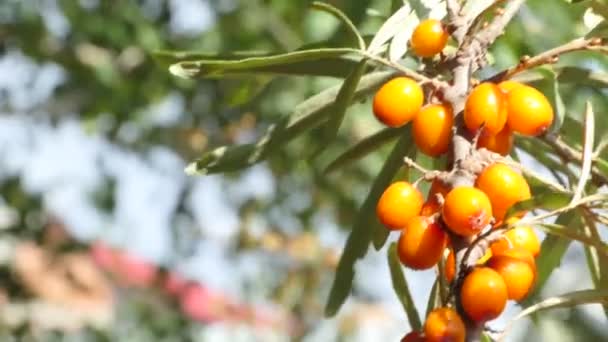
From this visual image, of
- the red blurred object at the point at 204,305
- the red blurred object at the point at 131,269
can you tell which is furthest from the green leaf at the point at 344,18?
the red blurred object at the point at 131,269

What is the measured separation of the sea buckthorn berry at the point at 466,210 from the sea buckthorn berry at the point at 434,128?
57mm

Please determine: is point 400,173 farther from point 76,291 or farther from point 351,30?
point 76,291

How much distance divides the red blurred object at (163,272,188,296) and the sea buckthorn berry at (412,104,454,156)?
343cm

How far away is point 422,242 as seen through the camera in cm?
73

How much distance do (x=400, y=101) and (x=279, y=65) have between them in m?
0.16

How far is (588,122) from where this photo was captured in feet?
2.66

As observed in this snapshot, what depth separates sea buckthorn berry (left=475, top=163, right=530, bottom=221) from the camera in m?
0.71

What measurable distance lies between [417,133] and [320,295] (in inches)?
140

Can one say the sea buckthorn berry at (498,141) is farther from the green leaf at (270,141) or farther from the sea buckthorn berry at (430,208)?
the green leaf at (270,141)

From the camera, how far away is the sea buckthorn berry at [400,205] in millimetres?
751

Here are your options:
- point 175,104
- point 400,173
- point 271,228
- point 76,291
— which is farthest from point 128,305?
point 400,173

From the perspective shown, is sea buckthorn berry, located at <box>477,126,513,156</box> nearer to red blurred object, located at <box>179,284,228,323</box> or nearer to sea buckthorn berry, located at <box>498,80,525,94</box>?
sea buckthorn berry, located at <box>498,80,525,94</box>

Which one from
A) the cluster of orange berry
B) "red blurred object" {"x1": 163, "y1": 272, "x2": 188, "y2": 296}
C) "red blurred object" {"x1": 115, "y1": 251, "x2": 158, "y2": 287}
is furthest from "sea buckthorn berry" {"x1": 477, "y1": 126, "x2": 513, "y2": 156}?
"red blurred object" {"x1": 115, "y1": 251, "x2": 158, "y2": 287}

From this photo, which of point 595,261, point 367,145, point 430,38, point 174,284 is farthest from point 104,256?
point 430,38
